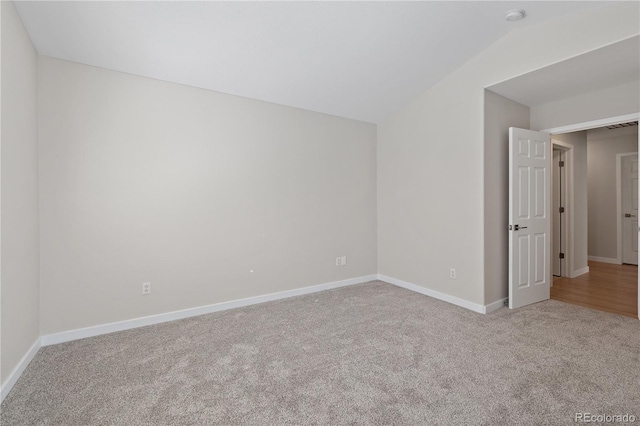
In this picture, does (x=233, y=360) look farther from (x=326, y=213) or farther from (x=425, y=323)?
(x=326, y=213)

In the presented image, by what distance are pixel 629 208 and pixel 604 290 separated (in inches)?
108

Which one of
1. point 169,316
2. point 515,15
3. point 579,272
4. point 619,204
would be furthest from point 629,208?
point 169,316

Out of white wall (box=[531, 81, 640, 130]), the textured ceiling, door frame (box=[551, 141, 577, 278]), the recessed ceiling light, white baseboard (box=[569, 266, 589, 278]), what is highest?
the recessed ceiling light

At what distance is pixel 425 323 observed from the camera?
3225mm

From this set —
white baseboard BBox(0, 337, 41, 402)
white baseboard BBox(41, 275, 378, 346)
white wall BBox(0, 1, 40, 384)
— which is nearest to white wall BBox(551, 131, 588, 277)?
white baseboard BBox(41, 275, 378, 346)

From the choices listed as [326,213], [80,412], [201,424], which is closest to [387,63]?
[326,213]

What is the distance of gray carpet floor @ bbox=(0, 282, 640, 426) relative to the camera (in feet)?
6.15

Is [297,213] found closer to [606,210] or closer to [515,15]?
[515,15]

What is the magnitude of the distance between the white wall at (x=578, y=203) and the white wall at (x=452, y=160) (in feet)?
7.84

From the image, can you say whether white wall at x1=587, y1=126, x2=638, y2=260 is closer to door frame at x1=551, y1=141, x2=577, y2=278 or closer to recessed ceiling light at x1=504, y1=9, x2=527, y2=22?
door frame at x1=551, y1=141, x2=577, y2=278

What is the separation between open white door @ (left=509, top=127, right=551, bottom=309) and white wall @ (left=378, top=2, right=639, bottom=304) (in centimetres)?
25

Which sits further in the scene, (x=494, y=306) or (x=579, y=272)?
(x=579, y=272)

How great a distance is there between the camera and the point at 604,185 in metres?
6.18

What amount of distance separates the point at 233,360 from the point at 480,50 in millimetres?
3879
